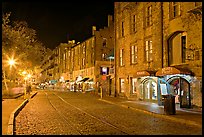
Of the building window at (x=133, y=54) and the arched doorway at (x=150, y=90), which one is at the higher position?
the building window at (x=133, y=54)

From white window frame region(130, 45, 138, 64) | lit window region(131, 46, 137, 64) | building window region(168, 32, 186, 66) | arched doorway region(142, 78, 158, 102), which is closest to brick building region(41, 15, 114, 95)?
white window frame region(130, 45, 138, 64)

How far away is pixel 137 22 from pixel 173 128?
18.0 m

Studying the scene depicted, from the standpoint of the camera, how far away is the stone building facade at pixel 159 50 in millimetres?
19250

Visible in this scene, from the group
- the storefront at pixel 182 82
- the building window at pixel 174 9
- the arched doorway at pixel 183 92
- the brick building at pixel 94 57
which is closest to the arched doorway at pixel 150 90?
the storefront at pixel 182 82

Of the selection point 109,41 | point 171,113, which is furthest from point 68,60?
point 171,113

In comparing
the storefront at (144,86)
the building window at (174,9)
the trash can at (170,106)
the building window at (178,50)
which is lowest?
the trash can at (170,106)

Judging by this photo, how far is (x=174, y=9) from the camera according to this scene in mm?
22203

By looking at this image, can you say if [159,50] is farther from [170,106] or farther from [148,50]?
[170,106]

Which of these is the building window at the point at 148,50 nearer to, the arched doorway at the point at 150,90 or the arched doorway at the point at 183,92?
the arched doorway at the point at 150,90

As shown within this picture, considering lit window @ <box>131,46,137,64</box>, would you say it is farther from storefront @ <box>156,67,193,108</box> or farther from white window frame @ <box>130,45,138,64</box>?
storefront @ <box>156,67,193,108</box>

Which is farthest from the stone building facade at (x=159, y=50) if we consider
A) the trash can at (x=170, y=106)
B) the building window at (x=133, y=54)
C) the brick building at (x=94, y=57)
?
the brick building at (x=94, y=57)

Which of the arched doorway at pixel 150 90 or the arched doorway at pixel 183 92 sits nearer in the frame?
the arched doorway at pixel 183 92

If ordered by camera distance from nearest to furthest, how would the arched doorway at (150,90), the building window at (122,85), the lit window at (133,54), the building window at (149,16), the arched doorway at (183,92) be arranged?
the arched doorway at (183,92), the arched doorway at (150,90), the building window at (149,16), the lit window at (133,54), the building window at (122,85)

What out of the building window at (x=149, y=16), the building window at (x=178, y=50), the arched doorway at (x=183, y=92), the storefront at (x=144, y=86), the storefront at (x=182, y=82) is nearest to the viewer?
the storefront at (x=182, y=82)
